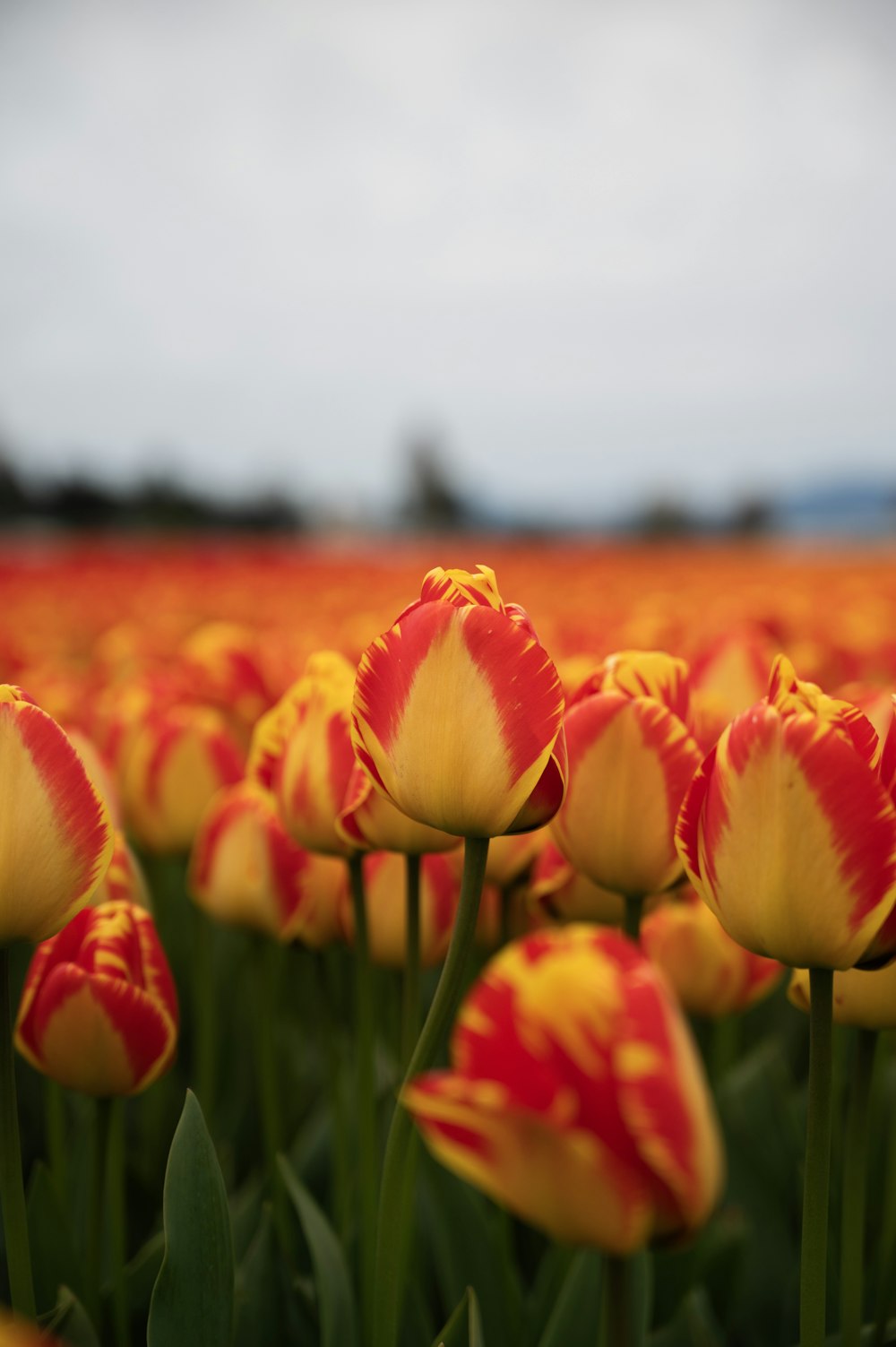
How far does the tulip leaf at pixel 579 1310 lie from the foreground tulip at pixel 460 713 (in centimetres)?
43

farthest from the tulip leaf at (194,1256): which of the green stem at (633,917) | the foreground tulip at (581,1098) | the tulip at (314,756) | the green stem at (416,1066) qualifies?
the foreground tulip at (581,1098)

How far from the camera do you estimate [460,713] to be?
638 millimetres

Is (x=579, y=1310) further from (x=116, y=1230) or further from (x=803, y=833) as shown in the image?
(x=803, y=833)

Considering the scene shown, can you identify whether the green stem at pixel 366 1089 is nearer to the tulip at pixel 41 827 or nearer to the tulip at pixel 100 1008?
the tulip at pixel 100 1008

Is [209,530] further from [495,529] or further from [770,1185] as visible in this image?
[770,1185]

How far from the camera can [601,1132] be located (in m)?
0.42

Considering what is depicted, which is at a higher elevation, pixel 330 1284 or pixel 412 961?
pixel 412 961

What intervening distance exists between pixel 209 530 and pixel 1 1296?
2314 centimetres

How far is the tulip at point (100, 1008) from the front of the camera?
810 mm

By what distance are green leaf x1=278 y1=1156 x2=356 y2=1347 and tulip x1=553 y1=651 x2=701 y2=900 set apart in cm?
36

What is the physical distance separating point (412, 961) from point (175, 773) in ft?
1.89

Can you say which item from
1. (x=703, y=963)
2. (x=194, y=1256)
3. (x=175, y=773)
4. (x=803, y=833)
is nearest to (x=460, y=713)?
(x=803, y=833)

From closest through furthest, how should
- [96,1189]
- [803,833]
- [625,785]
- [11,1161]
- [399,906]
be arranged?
[803,833], [11,1161], [625,785], [96,1189], [399,906]

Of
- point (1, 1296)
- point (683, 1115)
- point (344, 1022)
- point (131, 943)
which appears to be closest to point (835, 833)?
point (683, 1115)
